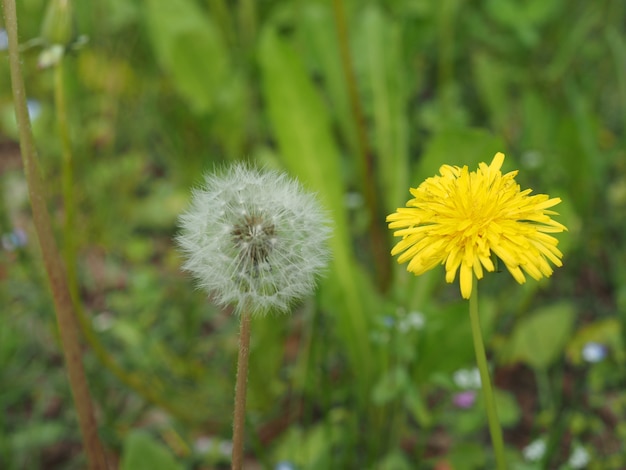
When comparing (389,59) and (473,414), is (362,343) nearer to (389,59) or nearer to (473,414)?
(473,414)

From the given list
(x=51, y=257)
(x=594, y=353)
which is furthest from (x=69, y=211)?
(x=594, y=353)

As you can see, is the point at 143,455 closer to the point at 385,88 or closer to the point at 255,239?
the point at 255,239

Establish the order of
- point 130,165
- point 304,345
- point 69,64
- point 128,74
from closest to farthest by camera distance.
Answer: point 304,345
point 69,64
point 130,165
point 128,74

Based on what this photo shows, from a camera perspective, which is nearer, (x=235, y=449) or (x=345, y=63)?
(x=235, y=449)

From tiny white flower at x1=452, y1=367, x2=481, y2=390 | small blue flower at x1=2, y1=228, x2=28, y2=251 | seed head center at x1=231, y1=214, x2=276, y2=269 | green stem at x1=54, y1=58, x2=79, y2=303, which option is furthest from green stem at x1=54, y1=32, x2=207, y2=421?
tiny white flower at x1=452, y1=367, x2=481, y2=390

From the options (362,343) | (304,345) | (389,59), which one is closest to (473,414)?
(362,343)
